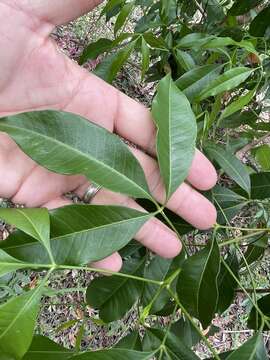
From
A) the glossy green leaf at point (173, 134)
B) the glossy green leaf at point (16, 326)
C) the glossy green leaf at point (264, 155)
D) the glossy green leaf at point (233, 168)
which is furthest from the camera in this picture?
the glossy green leaf at point (264, 155)

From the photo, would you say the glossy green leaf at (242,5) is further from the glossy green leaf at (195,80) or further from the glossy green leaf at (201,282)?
the glossy green leaf at (201,282)

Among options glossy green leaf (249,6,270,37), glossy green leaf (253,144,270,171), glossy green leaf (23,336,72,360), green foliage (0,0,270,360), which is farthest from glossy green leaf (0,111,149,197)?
glossy green leaf (249,6,270,37)

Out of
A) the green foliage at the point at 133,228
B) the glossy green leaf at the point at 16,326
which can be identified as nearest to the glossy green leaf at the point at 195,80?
the green foliage at the point at 133,228

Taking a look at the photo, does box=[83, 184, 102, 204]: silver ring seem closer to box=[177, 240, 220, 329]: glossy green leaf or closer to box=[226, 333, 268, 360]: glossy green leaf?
box=[177, 240, 220, 329]: glossy green leaf

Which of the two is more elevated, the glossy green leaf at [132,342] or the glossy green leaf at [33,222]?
the glossy green leaf at [33,222]

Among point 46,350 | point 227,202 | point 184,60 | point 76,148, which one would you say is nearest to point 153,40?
point 184,60

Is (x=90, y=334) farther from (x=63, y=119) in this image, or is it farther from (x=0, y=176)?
(x=63, y=119)
